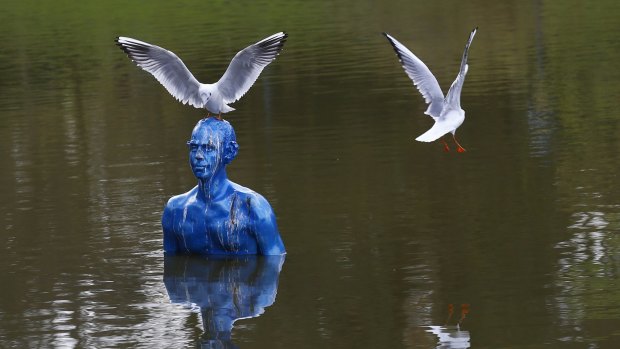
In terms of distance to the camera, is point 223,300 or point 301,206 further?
point 301,206

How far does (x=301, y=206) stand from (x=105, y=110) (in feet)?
34.4

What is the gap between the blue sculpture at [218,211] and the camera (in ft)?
47.0

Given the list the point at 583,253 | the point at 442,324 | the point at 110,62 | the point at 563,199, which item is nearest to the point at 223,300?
the point at 442,324

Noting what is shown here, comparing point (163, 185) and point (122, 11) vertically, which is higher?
point (122, 11)

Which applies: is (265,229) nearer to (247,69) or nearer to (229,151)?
(229,151)

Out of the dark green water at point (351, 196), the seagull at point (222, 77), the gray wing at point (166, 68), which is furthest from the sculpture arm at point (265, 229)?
the gray wing at point (166, 68)

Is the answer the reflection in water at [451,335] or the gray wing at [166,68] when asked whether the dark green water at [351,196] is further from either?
the gray wing at [166,68]

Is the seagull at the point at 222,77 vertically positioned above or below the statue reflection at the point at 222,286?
above

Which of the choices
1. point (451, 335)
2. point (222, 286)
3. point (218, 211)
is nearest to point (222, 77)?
point (218, 211)

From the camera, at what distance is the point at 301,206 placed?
16.9 meters

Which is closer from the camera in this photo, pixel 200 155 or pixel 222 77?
pixel 200 155

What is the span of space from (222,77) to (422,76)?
2090 millimetres

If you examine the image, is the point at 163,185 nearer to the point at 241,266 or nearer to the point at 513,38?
the point at 241,266

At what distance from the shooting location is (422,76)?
15172 mm
